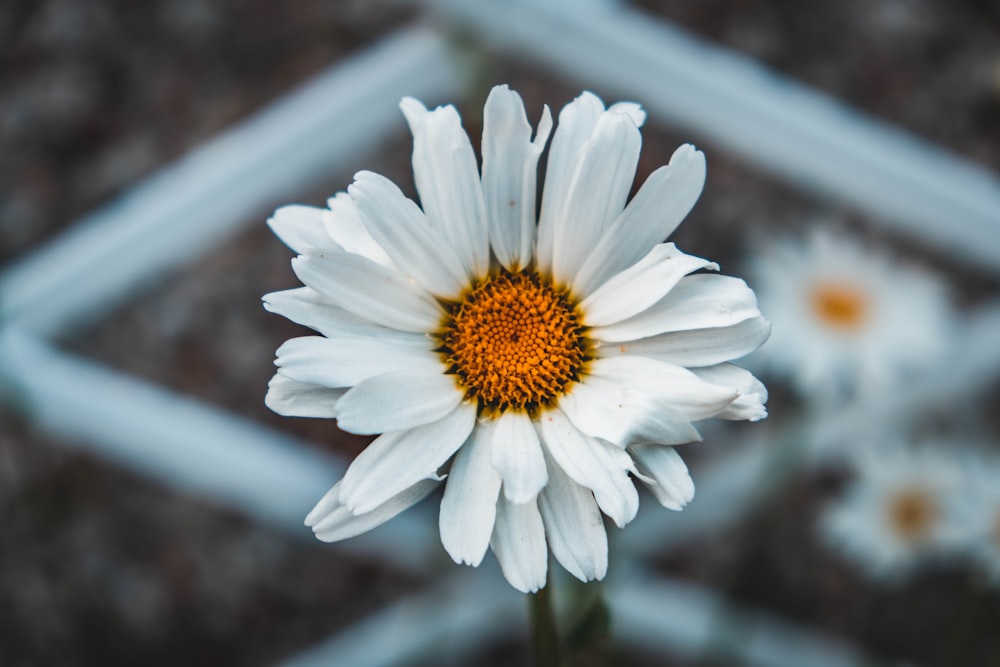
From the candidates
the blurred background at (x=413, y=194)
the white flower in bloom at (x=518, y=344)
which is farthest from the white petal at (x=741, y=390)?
the blurred background at (x=413, y=194)

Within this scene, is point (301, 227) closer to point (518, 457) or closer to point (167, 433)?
point (518, 457)

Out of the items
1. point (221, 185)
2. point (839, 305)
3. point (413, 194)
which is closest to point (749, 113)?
point (839, 305)

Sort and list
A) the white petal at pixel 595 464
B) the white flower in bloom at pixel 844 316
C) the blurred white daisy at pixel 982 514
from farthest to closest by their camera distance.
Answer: the white flower in bloom at pixel 844 316 → the blurred white daisy at pixel 982 514 → the white petal at pixel 595 464

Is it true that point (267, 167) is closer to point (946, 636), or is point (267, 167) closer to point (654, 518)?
point (654, 518)

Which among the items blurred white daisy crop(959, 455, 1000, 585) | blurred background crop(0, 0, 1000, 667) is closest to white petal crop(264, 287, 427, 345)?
blurred background crop(0, 0, 1000, 667)

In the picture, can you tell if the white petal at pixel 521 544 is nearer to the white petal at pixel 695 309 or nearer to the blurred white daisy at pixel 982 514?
the white petal at pixel 695 309

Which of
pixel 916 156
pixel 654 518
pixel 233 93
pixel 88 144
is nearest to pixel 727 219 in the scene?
pixel 916 156
